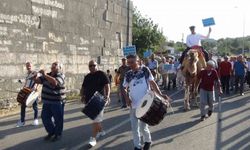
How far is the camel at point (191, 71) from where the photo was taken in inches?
555

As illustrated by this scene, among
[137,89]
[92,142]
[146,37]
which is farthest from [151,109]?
[146,37]

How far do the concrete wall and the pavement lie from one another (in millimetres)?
2376

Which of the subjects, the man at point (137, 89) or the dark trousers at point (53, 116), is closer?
the man at point (137, 89)

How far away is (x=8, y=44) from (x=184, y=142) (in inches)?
309

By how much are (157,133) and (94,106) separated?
205 cm

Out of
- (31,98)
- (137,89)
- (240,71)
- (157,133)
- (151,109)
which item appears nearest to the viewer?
(151,109)

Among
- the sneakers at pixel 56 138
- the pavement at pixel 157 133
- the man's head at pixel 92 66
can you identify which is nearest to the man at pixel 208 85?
the pavement at pixel 157 133

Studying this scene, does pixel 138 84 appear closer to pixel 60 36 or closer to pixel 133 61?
pixel 133 61

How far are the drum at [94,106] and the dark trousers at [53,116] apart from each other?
74 centimetres

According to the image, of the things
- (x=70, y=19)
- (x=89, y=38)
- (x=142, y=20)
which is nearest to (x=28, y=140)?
(x=70, y=19)

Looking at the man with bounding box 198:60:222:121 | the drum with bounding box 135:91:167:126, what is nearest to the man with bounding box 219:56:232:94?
the man with bounding box 198:60:222:121

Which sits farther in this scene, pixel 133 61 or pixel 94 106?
pixel 94 106

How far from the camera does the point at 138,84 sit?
793 centimetres

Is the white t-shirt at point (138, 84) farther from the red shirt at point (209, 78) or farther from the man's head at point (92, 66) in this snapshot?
the red shirt at point (209, 78)
